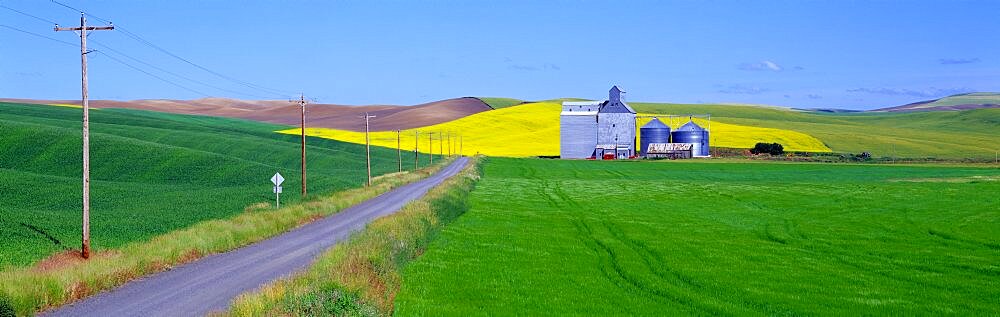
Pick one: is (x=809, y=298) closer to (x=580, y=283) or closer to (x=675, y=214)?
(x=580, y=283)

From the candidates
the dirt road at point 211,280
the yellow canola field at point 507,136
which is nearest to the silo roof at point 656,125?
the yellow canola field at point 507,136

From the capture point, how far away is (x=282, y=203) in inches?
1946

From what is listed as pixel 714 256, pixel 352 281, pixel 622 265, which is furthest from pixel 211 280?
pixel 714 256

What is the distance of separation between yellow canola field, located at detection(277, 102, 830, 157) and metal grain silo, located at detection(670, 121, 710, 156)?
9644 millimetres

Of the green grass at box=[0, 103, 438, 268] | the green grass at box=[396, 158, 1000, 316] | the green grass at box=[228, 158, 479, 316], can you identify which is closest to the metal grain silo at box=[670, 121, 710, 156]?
the green grass at box=[0, 103, 438, 268]

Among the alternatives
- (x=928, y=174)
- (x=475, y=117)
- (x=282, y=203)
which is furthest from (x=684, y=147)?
(x=282, y=203)

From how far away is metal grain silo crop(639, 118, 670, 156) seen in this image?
134 metres

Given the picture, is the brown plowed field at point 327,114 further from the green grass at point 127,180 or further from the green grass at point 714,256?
the green grass at point 714,256

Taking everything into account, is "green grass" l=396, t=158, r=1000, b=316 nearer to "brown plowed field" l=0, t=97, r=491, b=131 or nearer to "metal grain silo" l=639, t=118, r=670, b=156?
"metal grain silo" l=639, t=118, r=670, b=156

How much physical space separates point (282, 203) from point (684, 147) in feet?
284

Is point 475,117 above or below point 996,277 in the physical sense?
above

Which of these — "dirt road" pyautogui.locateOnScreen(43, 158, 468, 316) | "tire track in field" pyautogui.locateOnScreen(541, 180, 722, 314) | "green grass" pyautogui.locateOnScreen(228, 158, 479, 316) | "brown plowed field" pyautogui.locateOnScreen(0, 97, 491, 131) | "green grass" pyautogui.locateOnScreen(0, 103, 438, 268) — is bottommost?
"dirt road" pyautogui.locateOnScreen(43, 158, 468, 316)

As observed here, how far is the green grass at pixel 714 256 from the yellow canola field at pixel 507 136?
84.9 m

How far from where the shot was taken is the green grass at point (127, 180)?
30.9 metres
